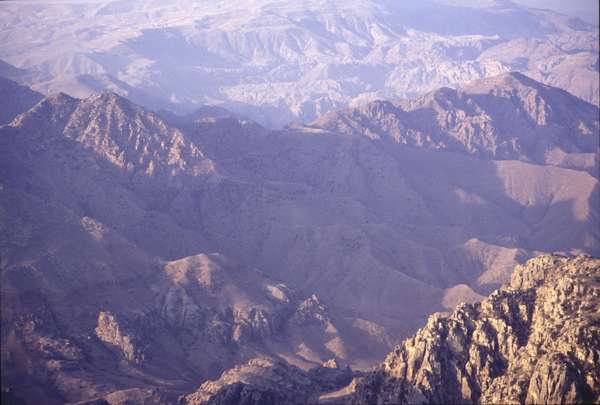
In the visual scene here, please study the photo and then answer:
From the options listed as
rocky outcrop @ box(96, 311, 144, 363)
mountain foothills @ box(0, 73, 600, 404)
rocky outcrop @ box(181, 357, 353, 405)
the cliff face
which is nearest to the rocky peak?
mountain foothills @ box(0, 73, 600, 404)

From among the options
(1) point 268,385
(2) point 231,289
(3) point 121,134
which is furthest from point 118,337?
(3) point 121,134

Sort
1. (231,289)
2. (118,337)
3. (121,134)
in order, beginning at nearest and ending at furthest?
(118,337)
(231,289)
(121,134)

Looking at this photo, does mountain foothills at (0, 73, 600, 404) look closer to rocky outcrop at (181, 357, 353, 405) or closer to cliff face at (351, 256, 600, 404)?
cliff face at (351, 256, 600, 404)

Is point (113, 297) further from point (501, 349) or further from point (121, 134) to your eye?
point (501, 349)

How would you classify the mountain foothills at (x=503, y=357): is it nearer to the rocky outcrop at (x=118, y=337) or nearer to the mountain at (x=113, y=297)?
the mountain at (x=113, y=297)

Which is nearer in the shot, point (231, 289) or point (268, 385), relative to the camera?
point (268, 385)

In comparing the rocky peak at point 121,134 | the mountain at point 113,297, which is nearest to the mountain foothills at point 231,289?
the mountain at point 113,297

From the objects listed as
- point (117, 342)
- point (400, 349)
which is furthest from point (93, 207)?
point (400, 349)
